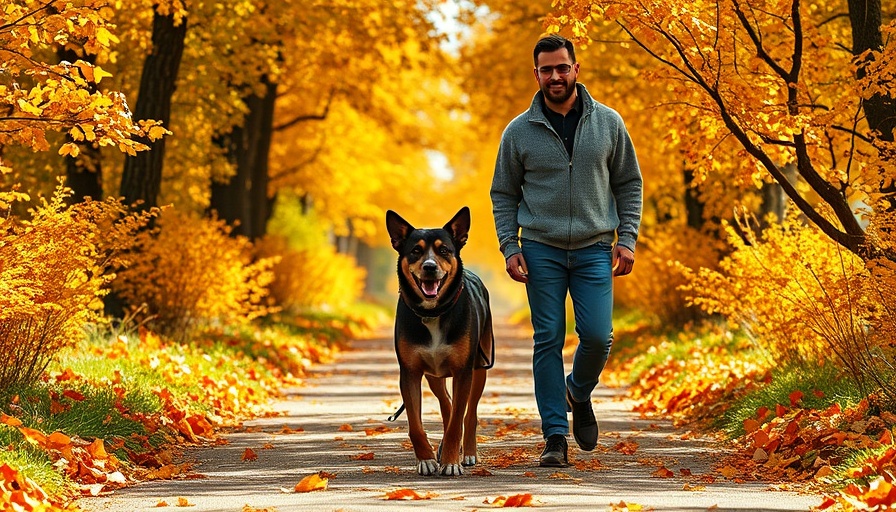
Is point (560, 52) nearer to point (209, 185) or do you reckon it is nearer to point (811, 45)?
point (811, 45)

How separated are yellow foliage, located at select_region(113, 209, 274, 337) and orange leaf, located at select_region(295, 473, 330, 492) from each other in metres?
8.58

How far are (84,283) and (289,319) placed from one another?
47.1 ft

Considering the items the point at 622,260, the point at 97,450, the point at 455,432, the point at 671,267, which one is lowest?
the point at 97,450

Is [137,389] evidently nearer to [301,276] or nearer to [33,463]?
[33,463]

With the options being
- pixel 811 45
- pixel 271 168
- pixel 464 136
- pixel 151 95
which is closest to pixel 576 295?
pixel 811 45

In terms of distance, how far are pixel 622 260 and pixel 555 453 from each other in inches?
46.4

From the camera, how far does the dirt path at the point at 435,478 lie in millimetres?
6492

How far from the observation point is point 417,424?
24.9ft

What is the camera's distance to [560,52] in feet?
26.0

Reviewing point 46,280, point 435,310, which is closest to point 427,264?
point 435,310

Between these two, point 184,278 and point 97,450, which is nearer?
point 97,450

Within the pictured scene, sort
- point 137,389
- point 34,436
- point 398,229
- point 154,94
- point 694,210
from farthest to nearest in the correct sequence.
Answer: point 694,210
point 154,94
point 137,389
point 398,229
point 34,436

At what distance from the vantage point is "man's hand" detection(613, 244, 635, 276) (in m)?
7.92

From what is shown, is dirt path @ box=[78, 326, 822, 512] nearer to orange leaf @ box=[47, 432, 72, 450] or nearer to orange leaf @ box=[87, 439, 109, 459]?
orange leaf @ box=[87, 439, 109, 459]
